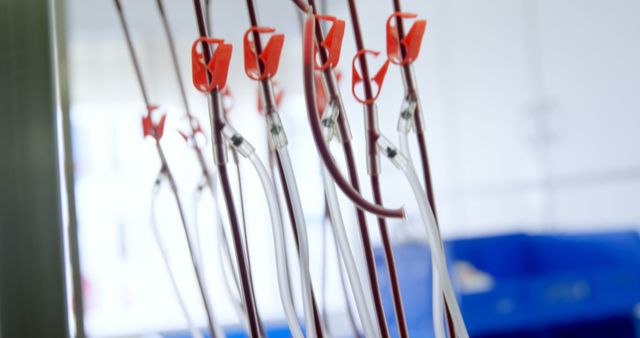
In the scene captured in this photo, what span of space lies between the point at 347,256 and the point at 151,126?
0.19 metres

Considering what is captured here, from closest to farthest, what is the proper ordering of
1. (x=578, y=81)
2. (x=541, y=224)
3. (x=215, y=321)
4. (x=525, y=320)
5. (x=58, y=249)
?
(x=58, y=249), (x=215, y=321), (x=525, y=320), (x=578, y=81), (x=541, y=224)

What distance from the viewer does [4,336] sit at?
0.33 metres

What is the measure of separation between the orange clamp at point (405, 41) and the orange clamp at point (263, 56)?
0.28ft

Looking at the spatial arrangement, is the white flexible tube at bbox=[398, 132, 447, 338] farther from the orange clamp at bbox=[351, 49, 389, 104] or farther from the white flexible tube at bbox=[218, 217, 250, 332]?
the white flexible tube at bbox=[218, 217, 250, 332]

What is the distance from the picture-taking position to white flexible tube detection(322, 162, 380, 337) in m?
0.39

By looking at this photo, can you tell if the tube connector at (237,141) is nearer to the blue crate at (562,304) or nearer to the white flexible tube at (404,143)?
the white flexible tube at (404,143)

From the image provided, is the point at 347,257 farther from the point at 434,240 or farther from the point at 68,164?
the point at 68,164

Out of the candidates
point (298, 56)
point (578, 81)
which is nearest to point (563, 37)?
point (578, 81)

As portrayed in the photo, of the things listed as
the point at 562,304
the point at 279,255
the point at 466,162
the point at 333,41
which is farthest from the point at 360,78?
the point at 466,162

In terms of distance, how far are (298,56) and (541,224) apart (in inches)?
45.0

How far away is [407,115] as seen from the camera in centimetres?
41

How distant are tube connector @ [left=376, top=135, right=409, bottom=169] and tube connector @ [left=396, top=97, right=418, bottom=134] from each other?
3 centimetres

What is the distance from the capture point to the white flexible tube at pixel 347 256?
0.39 m

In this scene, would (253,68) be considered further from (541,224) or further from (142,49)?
(541,224)
